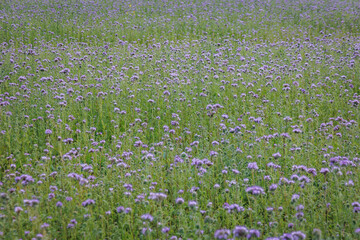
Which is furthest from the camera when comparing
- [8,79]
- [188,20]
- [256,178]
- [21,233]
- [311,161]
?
[188,20]

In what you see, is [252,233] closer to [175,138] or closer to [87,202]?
[87,202]

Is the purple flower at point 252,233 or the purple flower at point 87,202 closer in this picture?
the purple flower at point 252,233

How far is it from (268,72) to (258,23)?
745 cm

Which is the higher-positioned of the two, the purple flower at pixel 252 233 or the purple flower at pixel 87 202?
the purple flower at pixel 252 233

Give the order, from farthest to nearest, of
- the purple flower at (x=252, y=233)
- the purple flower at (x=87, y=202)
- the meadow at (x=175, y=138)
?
the meadow at (x=175, y=138) → the purple flower at (x=87, y=202) → the purple flower at (x=252, y=233)

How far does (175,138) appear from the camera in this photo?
495cm

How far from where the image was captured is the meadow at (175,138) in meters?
3.27

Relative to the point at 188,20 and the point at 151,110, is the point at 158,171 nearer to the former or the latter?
the point at 151,110

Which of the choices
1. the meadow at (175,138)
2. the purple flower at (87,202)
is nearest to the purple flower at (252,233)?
the meadow at (175,138)

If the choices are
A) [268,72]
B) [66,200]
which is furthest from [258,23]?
[66,200]

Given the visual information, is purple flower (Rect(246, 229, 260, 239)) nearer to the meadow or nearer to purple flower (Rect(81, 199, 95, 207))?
the meadow

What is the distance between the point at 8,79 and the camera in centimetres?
706

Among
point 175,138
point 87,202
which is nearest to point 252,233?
point 87,202

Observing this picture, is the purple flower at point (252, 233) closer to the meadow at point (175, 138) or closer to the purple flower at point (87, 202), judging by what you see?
the meadow at point (175, 138)
